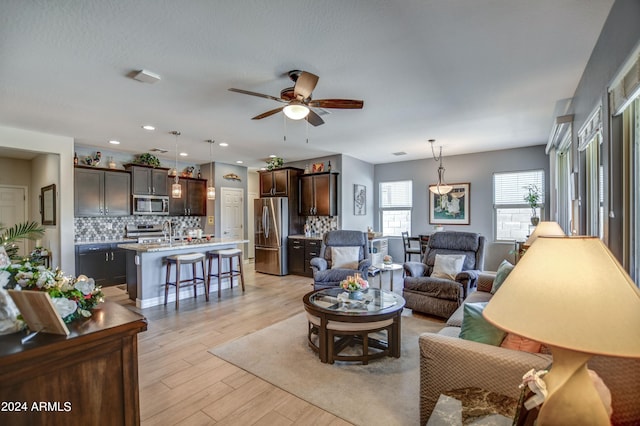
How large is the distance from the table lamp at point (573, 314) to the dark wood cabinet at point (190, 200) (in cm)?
719

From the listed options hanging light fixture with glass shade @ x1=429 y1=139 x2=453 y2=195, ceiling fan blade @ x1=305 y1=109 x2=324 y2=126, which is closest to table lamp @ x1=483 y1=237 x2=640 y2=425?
ceiling fan blade @ x1=305 y1=109 x2=324 y2=126

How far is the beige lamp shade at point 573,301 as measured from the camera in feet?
2.57

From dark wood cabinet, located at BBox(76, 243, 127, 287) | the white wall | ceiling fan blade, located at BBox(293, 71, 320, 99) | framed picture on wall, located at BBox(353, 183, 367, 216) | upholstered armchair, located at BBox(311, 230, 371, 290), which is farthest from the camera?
framed picture on wall, located at BBox(353, 183, 367, 216)

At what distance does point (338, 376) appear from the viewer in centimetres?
254

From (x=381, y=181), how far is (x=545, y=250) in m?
7.06

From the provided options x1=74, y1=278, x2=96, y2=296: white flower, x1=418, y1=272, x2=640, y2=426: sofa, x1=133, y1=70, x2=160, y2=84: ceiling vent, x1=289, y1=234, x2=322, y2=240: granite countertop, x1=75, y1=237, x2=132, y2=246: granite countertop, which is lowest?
x1=418, y1=272, x2=640, y2=426: sofa

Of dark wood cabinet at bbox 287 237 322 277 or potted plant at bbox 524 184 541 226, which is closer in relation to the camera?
potted plant at bbox 524 184 541 226

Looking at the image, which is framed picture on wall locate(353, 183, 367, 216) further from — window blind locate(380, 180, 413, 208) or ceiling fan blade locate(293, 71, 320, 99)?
ceiling fan blade locate(293, 71, 320, 99)

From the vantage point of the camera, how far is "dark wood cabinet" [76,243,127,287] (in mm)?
5414

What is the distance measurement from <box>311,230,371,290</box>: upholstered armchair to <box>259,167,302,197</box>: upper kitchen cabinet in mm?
2182

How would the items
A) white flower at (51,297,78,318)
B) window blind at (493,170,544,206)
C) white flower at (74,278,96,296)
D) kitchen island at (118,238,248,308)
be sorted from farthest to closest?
window blind at (493,170,544,206) < kitchen island at (118,238,248,308) < white flower at (74,278,96,296) < white flower at (51,297,78,318)

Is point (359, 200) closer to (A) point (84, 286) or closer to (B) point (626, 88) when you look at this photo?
(B) point (626, 88)

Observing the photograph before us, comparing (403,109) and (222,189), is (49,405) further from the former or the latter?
(222,189)

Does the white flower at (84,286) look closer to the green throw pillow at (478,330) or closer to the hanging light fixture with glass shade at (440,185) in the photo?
the green throw pillow at (478,330)
